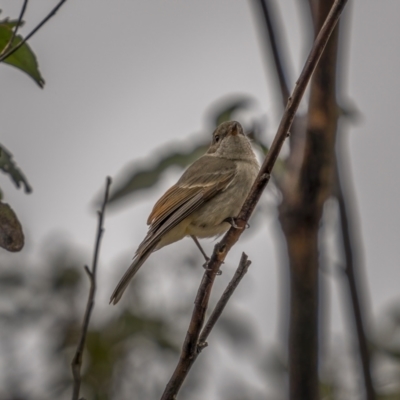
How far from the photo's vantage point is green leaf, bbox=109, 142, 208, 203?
4152 mm

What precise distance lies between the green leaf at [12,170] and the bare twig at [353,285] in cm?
125

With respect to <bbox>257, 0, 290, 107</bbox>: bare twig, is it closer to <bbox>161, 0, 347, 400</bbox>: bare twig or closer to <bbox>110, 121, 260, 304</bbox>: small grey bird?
<bbox>161, 0, 347, 400</bbox>: bare twig

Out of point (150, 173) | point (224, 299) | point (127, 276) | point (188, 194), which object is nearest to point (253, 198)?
point (224, 299)

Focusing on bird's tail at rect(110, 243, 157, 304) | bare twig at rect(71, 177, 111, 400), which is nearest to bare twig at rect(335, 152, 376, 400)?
bare twig at rect(71, 177, 111, 400)

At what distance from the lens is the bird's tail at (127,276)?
432 cm

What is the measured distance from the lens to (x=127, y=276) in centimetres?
441

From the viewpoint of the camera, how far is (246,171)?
5.35m

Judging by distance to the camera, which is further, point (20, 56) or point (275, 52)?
point (275, 52)

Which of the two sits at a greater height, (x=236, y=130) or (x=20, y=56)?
(x=236, y=130)

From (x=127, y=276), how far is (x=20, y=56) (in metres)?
1.81

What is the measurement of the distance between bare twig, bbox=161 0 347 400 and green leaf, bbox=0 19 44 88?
0.96 meters

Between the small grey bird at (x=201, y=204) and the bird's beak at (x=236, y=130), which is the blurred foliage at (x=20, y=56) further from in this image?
the bird's beak at (x=236, y=130)

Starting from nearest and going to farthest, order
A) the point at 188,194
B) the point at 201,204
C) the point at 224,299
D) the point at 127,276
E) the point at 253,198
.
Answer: the point at 224,299 < the point at 253,198 < the point at 127,276 < the point at 201,204 < the point at 188,194

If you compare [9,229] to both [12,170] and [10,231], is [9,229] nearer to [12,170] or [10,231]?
[10,231]
